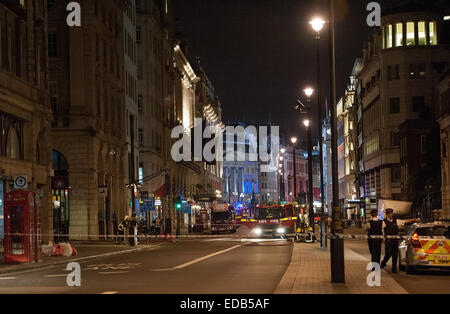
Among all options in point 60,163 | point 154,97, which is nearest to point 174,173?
point 154,97

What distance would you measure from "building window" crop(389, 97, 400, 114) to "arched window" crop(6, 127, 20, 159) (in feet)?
229

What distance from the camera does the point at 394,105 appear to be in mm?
105062

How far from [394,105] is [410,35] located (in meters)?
8.53

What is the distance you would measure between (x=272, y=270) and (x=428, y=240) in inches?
182

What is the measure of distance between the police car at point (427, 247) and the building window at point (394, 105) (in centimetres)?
8237

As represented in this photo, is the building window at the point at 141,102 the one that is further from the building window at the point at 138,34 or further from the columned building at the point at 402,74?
the columned building at the point at 402,74

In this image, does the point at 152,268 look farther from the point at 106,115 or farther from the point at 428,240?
the point at 106,115

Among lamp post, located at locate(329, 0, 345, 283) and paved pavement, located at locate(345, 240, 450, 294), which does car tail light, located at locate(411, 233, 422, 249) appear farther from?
lamp post, located at locate(329, 0, 345, 283)

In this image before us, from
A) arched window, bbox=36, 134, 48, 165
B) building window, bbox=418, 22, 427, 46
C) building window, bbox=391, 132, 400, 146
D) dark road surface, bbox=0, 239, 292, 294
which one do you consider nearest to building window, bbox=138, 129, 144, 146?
arched window, bbox=36, 134, 48, 165

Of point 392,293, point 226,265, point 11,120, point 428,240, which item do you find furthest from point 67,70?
point 392,293

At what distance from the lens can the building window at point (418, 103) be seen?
103375mm

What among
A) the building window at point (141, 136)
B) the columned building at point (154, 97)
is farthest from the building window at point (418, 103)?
the building window at point (141, 136)

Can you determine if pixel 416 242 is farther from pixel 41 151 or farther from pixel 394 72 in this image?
pixel 394 72

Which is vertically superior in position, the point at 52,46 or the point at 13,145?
the point at 52,46
